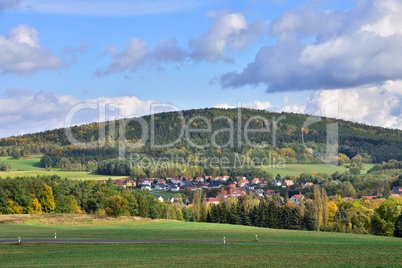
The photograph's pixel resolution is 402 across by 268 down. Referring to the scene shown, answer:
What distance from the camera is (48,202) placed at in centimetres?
9938

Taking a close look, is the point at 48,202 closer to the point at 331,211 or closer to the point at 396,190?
the point at 331,211

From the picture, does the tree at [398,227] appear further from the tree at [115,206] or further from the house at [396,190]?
the house at [396,190]

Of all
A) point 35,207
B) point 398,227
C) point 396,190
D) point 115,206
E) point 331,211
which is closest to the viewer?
point 398,227

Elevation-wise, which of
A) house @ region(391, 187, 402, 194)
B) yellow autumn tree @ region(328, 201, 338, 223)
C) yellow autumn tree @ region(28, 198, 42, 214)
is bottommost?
house @ region(391, 187, 402, 194)

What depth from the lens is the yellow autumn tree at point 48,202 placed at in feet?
326

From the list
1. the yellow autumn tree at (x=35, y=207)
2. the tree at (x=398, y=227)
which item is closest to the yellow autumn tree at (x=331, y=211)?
the tree at (x=398, y=227)

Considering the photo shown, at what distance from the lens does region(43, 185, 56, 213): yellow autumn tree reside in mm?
99231

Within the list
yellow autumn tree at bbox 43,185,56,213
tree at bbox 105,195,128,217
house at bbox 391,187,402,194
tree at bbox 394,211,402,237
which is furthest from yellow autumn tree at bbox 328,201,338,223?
house at bbox 391,187,402,194

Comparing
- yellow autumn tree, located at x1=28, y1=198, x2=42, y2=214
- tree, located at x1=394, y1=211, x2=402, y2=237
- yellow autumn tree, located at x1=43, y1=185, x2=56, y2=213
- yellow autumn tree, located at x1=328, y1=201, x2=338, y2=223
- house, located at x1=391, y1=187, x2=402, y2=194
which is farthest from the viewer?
house, located at x1=391, y1=187, x2=402, y2=194

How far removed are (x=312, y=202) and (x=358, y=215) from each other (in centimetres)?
1199

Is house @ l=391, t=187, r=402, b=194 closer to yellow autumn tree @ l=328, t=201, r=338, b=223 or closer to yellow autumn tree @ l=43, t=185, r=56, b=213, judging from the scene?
yellow autumn tree @ l=328, t=201, r=338, b=223

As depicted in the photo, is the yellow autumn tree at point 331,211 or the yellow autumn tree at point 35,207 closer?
the yellow autumn tree at point 35,207

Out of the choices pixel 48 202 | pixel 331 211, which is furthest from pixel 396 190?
pixel 48 202

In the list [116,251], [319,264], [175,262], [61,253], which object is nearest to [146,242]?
[116,251]
